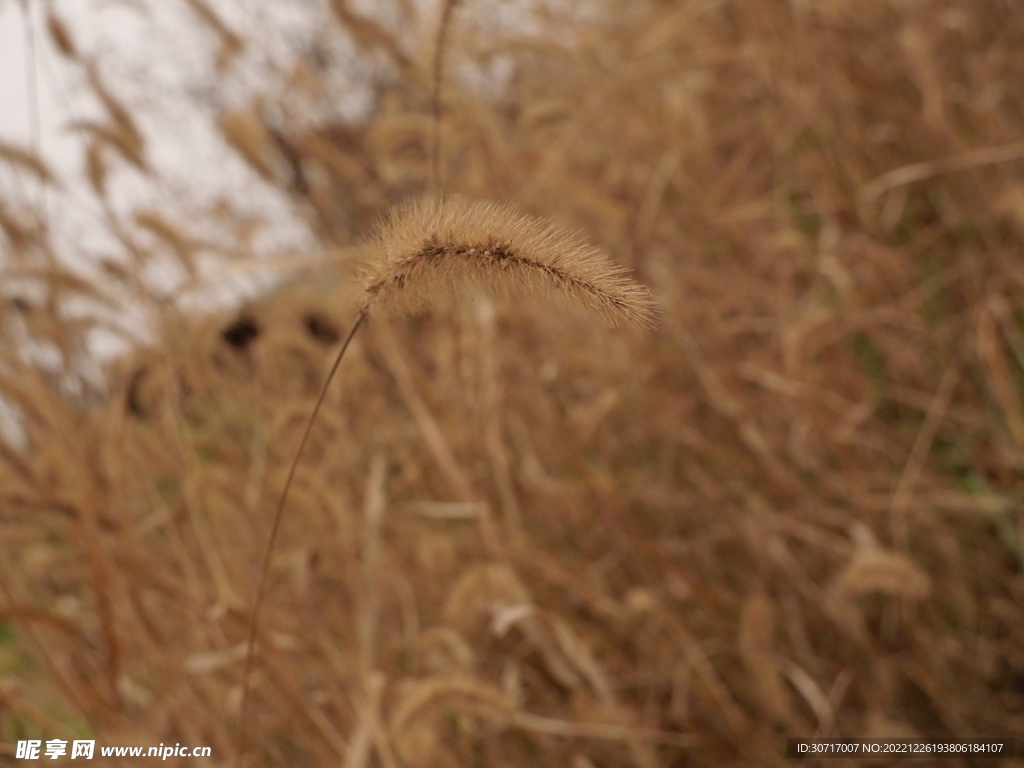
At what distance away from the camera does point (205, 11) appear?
5.69 feet

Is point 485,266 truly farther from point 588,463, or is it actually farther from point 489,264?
point 588,463

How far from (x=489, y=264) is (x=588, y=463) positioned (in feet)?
4.04

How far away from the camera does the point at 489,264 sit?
1.66 feet

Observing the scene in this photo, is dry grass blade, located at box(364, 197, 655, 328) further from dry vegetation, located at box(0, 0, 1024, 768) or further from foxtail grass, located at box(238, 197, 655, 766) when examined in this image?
dry vegetation, located at box(0, 0, 1024, 768)

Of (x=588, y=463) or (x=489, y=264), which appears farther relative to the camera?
(x=588, y=463)

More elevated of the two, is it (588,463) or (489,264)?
(588,463)

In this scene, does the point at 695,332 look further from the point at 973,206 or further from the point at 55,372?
the point at 55,372

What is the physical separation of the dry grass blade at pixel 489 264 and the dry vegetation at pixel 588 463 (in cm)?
54

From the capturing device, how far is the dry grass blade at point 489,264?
50cm

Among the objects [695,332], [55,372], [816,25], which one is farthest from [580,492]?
[816,25]

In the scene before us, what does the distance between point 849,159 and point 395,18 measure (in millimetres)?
1194

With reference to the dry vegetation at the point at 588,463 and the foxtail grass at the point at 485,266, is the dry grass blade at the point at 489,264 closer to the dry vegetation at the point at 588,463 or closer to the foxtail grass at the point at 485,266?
the foxtail grass at the point at 485,266

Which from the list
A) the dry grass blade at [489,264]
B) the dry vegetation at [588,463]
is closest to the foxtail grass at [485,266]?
the dry grass blade at [489,264]

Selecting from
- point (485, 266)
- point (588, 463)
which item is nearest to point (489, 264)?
point (485, 266)
